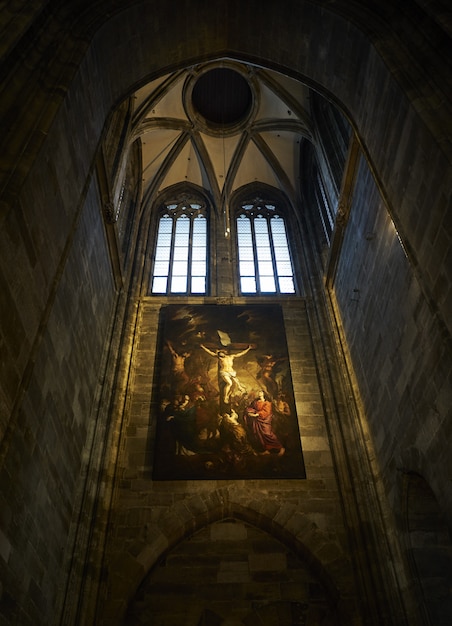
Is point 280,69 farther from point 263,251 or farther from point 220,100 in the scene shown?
point 220,100

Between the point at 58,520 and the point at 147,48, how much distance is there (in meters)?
8.24

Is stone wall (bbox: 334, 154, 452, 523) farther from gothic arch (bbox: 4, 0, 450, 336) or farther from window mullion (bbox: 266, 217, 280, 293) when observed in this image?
window mullion (bbox: 266, 217, 280, 293)

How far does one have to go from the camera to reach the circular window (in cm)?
1437

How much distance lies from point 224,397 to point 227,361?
984mm

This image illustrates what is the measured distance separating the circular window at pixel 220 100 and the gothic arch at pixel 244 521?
11.2m

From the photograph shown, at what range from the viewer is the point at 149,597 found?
762 centimetres

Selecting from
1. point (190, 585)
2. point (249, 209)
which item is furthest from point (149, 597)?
point (249, 209)

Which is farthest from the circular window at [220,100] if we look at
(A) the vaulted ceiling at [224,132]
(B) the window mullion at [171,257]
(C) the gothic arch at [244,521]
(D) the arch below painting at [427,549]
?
(D) the arch below painting at [427,549]

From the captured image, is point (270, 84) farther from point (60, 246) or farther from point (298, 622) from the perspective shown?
point (298, 622)

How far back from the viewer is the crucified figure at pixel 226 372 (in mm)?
10016

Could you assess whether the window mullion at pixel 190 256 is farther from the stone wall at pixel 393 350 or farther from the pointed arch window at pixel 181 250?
the stone wall at pixel 393 350

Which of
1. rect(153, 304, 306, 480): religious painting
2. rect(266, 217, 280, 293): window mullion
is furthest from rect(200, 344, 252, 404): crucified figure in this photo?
rect(266, 217, 280, 293): window mullion

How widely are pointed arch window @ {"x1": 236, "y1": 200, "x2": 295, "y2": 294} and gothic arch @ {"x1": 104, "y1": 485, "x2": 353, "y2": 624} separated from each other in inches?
232

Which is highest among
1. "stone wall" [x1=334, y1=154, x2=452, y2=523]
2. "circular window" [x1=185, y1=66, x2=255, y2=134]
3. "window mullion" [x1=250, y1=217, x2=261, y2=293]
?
"circular window" [x1=185, y1=66, x2=255, y2=134]
